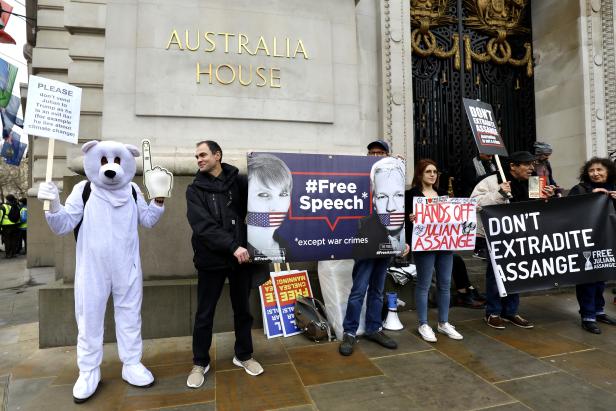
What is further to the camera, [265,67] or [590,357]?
[265,67]

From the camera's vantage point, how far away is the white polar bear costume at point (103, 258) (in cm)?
311

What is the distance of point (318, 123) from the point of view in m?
5.92

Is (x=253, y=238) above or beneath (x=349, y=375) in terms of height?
above

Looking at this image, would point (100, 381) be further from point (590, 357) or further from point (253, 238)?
point (590, 357)

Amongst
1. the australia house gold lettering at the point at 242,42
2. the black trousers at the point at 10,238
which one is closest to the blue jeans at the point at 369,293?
the australia house gold lettering at the point at 242,42

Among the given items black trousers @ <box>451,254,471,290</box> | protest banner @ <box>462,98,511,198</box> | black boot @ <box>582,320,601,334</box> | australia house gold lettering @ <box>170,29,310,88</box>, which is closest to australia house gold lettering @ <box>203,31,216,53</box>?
australia house gold lettering @ <box>170,29,310,88</box>

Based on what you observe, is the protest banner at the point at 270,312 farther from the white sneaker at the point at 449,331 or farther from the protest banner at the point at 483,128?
the protest banner at the point at 483,128

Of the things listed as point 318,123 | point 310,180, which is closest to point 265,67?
point 318,123

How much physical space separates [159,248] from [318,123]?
2.99m

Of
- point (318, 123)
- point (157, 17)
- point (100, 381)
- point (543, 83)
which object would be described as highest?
point (543, 83)

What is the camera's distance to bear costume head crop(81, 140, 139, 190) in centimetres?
311

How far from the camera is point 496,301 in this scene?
183 inches

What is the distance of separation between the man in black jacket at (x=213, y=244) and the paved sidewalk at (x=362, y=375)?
302 mm

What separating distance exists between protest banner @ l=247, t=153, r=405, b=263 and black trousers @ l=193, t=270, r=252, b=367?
11.5 inches
